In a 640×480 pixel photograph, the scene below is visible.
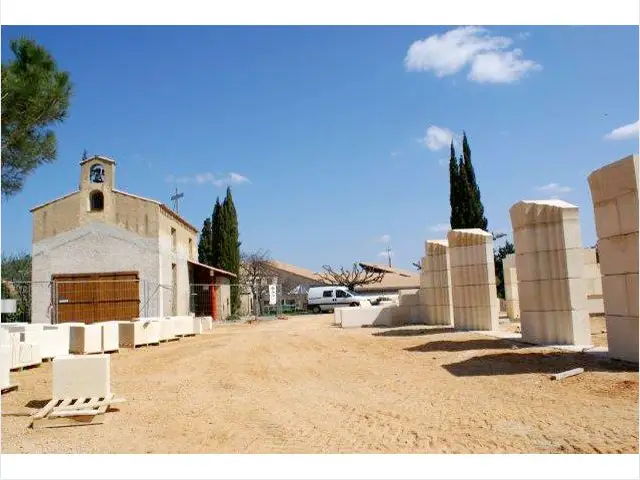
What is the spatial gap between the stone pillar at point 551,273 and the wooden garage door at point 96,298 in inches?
721

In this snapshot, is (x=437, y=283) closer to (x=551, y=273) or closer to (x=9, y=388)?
(x=551, y=273)

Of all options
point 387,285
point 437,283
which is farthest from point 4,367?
point 387,285

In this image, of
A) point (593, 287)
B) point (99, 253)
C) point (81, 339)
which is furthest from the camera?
point (99, 253)

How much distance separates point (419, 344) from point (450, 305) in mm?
6499

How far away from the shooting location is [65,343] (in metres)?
15.1

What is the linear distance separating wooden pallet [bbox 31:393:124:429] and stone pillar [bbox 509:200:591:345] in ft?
31.6

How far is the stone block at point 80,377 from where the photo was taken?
27.4 ft

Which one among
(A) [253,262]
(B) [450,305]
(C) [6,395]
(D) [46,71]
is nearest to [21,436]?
(C) [6,395]

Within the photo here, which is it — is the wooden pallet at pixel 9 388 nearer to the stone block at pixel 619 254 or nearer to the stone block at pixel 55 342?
the stone block at pixel 55 342

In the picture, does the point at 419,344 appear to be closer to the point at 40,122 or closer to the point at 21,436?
the point at 21,436

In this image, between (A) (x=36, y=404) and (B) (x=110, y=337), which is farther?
(B) (x=110, y=337)

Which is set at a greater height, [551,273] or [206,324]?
[551,273]

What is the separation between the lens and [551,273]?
12.6 metres

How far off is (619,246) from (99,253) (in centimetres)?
2280
